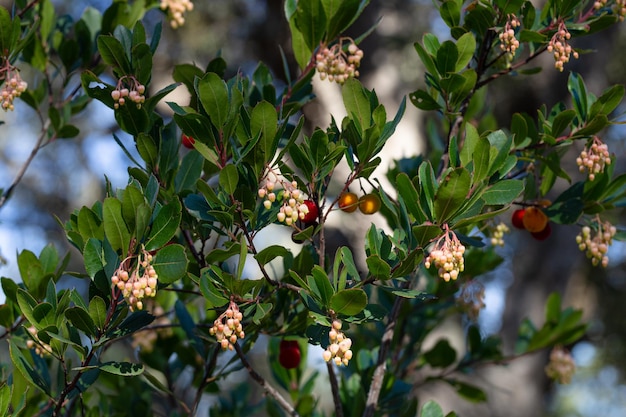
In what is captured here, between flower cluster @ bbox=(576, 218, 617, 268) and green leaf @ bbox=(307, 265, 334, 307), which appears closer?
green leaf @ bbox=(307, 265, 334, 307)

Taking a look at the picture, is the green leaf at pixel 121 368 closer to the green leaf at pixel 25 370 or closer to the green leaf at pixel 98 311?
the green leaf at pixel 98 311

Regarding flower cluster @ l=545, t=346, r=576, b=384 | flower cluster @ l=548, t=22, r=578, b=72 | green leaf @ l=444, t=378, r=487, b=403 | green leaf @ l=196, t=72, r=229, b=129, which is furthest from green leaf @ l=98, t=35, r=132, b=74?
flower cluster @ l=545, t=346, r=576, b=384

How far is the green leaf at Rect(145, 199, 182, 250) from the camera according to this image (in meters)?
1.10

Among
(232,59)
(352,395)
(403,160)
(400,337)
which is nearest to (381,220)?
(400,337)

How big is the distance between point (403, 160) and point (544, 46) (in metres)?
0.49

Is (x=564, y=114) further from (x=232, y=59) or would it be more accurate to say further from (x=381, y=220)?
(x=232, y=59)

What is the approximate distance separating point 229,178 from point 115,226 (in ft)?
0.66

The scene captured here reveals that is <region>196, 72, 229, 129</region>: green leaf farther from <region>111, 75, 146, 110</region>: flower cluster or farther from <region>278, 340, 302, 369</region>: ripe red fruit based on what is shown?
<region>278, 340, 302, 369</region>: ripe red fruit

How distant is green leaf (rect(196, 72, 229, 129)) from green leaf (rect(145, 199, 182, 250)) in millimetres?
168

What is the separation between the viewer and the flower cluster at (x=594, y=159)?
4.70ft

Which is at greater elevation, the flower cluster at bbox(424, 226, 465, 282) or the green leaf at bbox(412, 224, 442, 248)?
the green leaf at bbox(412, 224, 442, 248)

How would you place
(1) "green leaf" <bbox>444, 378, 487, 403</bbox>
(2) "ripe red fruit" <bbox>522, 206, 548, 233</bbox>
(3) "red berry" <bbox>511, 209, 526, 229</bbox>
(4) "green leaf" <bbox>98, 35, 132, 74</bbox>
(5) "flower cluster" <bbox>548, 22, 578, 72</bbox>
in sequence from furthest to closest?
(1) "green leaf" <bbox>444, 378, 487, 403</bbox> < (3) "red berry" <bbox>511, 209, 526, 229</bbox> < (2) "ripe red fruit" <bbox>522, 206, 548, 233</bbox> < (5) "flower cluster" <bbox>548, 22, 578, 72</bbox> < (4) "green leaf" <bbox>98, 35, 132, 74</bbox>

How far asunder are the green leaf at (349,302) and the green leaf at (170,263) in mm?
251

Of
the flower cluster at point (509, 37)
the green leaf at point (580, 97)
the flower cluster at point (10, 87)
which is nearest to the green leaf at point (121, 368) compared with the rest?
the flower cluster at point (10, 87)
